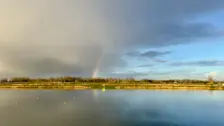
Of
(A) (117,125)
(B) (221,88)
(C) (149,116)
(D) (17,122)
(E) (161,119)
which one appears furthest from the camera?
(B) (221,88)

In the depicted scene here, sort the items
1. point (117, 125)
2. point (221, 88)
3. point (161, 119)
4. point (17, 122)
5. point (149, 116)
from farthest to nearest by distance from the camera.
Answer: point (221, 88), point (149, 116), point (161, 119), point (17, 122), point (117, 125)

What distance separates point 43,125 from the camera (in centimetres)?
2995

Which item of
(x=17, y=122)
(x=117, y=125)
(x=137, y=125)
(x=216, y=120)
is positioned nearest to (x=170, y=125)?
(x=137, y=125)

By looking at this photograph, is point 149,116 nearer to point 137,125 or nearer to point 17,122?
point 137,125

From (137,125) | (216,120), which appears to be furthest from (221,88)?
(137,125)

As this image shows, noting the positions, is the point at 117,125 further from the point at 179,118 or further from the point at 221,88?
the point at 221,88

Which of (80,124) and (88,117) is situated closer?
(80,124)

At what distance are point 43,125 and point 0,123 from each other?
15.3 ft

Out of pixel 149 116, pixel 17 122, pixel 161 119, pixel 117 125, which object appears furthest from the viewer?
pixel 149 116

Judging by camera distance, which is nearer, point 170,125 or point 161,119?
point 170,125

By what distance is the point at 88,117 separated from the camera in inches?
1382

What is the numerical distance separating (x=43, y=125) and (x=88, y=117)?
21.4 feet

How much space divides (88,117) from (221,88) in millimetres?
89588

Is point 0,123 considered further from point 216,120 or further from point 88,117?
point 216,120
